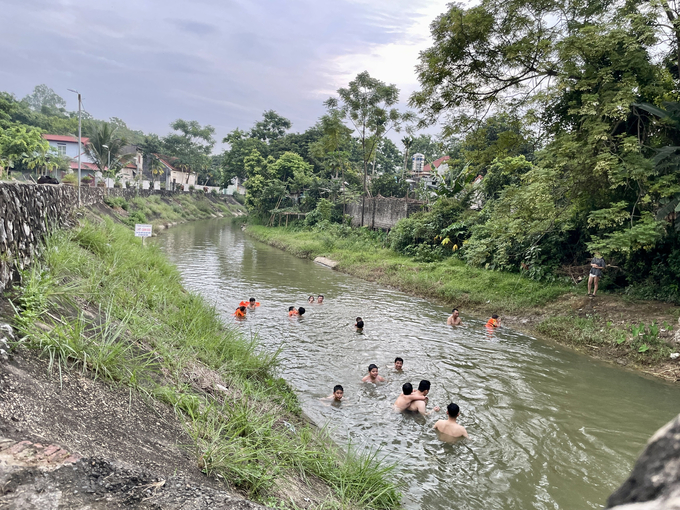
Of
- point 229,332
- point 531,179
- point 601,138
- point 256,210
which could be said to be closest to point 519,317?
point 531,179

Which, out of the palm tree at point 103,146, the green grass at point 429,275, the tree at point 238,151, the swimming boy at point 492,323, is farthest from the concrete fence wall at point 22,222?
the tree at point 238,151

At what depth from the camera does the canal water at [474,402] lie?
562 cm

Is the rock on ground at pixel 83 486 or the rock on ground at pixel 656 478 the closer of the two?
the rock on ground at pixel 656 478

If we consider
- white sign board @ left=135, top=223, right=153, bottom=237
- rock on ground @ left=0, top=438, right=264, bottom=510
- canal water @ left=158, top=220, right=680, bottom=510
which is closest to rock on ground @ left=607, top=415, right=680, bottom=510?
rock on ground @ left=0, top=438, right=264, bottom=510

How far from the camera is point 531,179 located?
12.6 metres

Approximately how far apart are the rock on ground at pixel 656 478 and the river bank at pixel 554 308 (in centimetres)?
1044

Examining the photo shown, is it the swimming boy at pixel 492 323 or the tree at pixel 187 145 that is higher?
the tree at pixel 187 145

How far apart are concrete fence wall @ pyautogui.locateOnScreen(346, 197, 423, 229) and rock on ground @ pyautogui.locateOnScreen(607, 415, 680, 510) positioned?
80.3 feet

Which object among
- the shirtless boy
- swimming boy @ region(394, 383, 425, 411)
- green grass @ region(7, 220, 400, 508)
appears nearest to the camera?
green grass @ region(7, 220, 400, 508)

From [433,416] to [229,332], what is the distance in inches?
158

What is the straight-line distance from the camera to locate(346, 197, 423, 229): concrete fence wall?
82.8ft

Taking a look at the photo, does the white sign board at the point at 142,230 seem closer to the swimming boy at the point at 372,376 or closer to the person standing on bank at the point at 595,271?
the swimming boy at the point at 372,376

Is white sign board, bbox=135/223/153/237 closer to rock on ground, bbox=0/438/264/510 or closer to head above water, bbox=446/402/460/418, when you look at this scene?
head above water, bbox=446/402/460/418

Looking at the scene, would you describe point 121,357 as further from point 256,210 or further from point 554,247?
point 256,210
